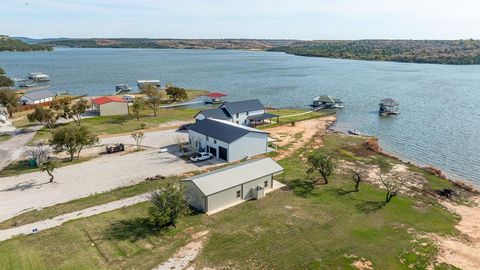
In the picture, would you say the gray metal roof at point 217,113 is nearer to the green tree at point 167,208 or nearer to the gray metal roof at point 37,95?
the green tree at point 167,208

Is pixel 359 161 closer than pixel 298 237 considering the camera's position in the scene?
No

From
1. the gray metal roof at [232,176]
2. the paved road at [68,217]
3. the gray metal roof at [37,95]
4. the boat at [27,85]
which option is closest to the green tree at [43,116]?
the gray metal roof at [37,95]

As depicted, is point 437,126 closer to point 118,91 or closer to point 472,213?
point 472,213

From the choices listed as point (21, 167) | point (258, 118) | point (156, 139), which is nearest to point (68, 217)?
point (21, 167)

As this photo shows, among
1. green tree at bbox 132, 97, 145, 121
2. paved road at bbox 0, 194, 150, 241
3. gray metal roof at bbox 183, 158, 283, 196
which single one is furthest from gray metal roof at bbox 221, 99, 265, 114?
paved road at bbox 0, 194, 150, 241

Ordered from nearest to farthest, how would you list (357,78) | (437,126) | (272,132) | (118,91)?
(272,132) → (437,126) → (118,91) → (357,78)

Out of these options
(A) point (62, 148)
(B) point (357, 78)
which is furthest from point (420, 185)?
(B) point (357, 78)

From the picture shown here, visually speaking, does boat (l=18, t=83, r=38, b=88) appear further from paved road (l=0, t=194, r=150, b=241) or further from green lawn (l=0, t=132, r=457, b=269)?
paved road (l=0, t=194, r=150, b=241)
